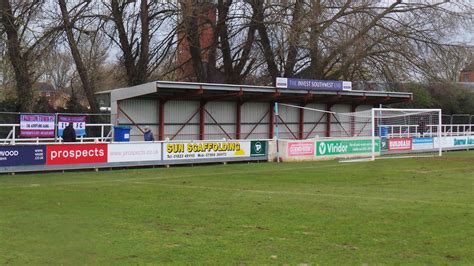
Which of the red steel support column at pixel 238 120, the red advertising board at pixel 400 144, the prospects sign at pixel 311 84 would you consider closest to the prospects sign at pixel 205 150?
the prospects sign at pixel 311 84

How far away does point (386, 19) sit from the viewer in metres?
41.9

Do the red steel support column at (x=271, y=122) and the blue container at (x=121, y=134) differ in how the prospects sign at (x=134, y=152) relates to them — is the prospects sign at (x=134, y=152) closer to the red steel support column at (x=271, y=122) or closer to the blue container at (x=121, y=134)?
the blue container at (x=121, y=134)

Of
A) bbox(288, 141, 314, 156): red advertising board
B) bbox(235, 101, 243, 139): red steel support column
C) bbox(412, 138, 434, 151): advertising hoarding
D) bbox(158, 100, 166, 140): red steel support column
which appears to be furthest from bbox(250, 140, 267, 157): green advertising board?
bbox(412, 138, 434, 151): advertising hoarding

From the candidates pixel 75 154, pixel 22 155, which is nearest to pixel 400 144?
pixel 75 154

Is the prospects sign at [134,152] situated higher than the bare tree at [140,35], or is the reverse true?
the bare tree at [140,35]

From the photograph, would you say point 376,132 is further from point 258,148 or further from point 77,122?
point 77,122

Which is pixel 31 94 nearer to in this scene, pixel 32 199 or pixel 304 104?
pixel 304 104

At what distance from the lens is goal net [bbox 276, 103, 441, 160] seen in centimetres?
3238

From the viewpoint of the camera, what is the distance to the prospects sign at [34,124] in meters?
26.9

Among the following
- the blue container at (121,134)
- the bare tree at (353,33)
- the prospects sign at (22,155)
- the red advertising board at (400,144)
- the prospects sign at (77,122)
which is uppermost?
the bare tree at (353,33)

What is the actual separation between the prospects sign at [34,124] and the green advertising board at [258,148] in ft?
32.3

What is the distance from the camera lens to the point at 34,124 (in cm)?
2702

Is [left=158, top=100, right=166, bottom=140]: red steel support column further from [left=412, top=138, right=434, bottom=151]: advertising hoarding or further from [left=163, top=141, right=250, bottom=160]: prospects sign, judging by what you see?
[left=412, top=138, right=434, bottom=151]: advertising hoarding

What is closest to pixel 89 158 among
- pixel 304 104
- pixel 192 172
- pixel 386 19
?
pixel 192 172
